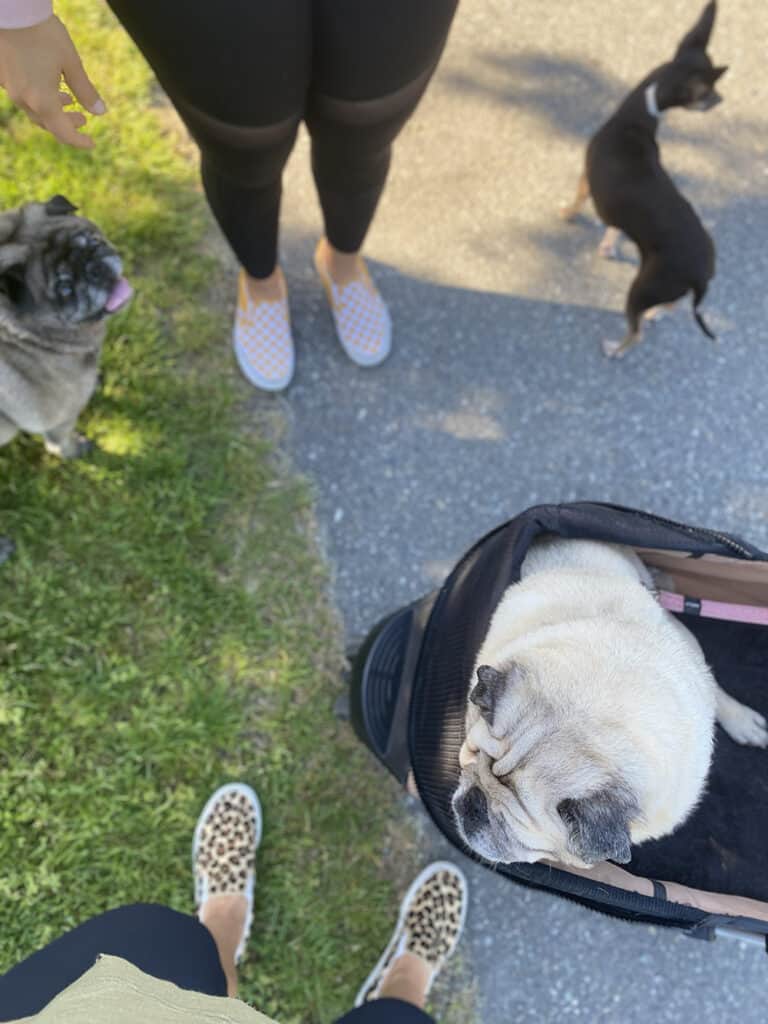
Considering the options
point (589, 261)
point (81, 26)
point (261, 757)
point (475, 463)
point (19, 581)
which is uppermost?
point (81, 26)

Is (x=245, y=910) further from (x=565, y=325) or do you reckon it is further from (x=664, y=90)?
(x=664, y=90)

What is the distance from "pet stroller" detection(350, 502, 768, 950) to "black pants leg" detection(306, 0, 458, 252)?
45.0 inches

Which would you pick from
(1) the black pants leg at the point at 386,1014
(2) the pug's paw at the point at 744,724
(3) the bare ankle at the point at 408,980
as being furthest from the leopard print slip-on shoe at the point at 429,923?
(2) the pug's paw at the point at 744,724

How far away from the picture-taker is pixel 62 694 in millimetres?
2723

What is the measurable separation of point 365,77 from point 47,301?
1.22m

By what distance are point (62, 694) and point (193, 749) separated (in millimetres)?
531

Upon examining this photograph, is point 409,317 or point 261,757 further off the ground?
point 409,317

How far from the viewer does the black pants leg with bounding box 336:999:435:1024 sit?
2135 millimetres

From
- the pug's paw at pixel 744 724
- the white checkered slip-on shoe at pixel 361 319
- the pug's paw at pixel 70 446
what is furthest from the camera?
the white checkered slip-on shoe at pixel 361 319

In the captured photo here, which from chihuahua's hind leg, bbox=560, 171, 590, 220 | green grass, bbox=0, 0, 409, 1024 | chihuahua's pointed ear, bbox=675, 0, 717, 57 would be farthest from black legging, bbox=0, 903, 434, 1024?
chihuahua's pointed ear, bbox=675, 0, 717, 57

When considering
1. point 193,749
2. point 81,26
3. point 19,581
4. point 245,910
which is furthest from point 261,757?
point 81,26

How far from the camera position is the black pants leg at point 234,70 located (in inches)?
60.4

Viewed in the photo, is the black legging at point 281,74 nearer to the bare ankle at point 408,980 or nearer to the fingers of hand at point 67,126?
the fingers of hand at point 67,126

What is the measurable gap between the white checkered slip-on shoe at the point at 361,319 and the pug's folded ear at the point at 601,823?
2.07 metres
